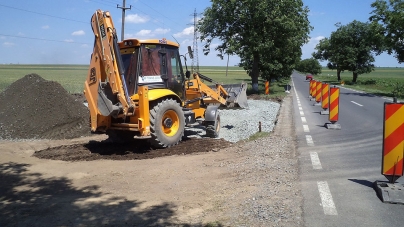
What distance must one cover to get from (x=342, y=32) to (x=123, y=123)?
187 feet

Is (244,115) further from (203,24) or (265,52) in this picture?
(203,24)

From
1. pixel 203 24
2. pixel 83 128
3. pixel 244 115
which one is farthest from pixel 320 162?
pixel 203 24

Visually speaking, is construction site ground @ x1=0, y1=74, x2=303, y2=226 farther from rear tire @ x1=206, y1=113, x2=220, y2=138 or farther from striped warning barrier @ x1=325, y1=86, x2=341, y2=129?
striped warning barrier @ x1=325, y1=86, x2=341, y2=129

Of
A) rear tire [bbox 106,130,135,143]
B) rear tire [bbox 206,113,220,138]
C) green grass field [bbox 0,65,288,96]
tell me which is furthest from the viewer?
green grass field [bbox 0,65,288,96]

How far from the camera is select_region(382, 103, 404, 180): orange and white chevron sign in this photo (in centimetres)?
543

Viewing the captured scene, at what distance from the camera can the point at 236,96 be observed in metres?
14.3

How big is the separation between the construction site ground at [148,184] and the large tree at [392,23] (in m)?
22.4

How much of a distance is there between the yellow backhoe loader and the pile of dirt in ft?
7.85

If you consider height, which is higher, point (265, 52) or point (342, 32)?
point (342, 32)

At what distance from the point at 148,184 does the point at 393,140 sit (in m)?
3.82

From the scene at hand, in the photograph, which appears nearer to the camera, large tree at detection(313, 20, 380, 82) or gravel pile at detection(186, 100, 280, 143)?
gravel pile at detection(186, 100, 280, 143)

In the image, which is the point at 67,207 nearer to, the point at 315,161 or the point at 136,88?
the point at 136,88

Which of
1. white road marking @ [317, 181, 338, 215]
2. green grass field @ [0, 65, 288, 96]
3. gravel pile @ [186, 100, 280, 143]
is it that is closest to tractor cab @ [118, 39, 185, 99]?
gravel pile @ [186, 100, 280, 143]

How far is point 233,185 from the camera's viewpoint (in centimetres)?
585
